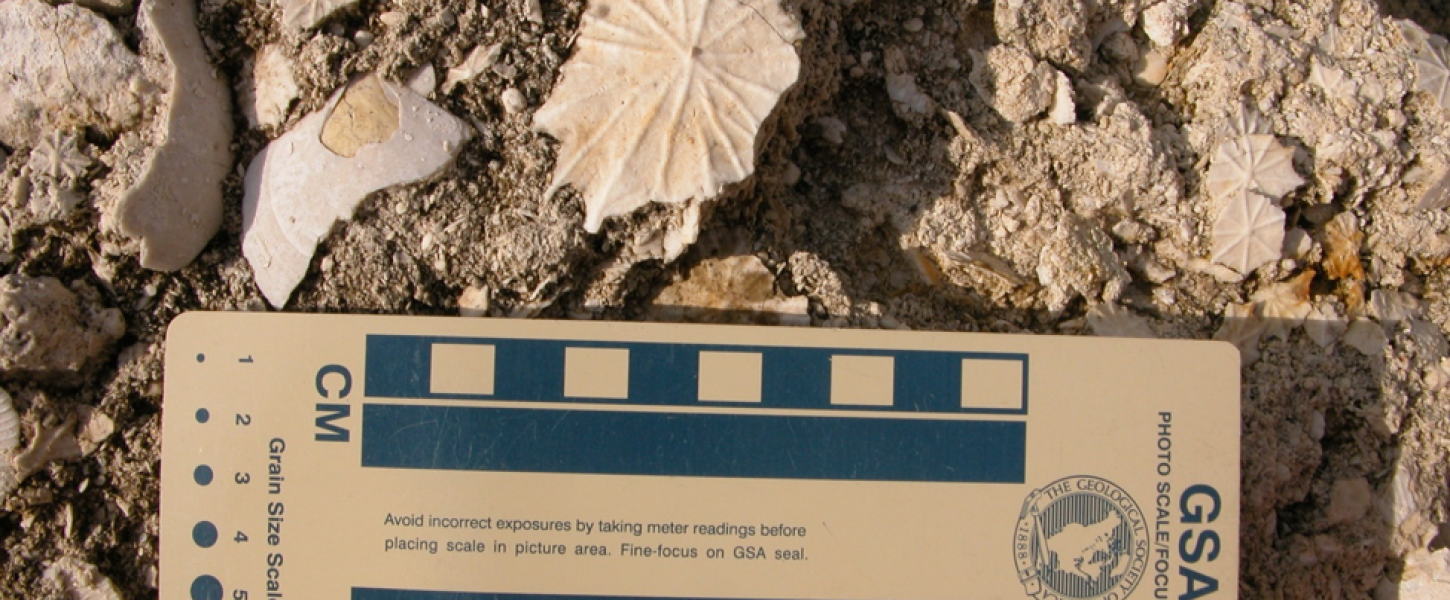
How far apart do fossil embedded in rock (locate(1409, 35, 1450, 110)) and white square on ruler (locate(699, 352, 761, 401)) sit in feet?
5.30

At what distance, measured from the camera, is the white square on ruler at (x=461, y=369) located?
163 cm

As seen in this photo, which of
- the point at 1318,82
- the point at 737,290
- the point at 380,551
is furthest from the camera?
→ the point at 1318,82

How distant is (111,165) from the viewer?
1719 millimetres

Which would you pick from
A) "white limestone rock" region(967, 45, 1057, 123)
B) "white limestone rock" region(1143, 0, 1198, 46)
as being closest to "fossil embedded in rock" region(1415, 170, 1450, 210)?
"white limestone rock" region(1143, 0, 1198, 46)

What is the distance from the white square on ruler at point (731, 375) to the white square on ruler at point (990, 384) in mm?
404

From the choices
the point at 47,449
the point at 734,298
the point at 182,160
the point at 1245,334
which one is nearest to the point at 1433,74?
the point at 1245,334

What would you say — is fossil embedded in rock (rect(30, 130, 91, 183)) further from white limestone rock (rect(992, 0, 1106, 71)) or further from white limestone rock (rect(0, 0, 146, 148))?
white limestone rock (rect(992, 0, 1106, 71))

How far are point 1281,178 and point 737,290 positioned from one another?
46.7 inches

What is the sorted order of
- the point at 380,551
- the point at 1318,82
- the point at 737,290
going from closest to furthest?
→ the point at 380,551 → the point at 737,290 → the point at 1318,82

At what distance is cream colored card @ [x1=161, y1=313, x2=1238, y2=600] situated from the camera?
1.63m

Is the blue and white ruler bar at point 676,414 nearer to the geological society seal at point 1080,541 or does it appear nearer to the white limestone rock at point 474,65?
the geological society seal at point 1080,541

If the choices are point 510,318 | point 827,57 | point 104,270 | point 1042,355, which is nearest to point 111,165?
point 104,270

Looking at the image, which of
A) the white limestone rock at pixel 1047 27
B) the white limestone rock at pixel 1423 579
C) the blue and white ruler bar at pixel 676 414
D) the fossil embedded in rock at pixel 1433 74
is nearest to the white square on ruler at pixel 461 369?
the blue and white ruler bar at pixel 676 414

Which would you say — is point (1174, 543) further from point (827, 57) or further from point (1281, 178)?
point (827, 57)
